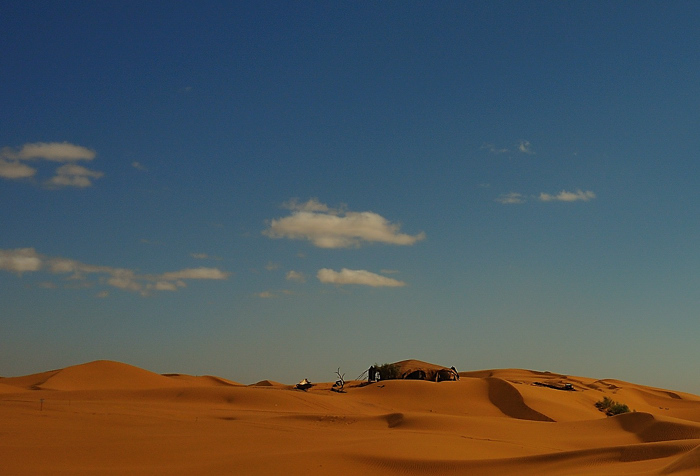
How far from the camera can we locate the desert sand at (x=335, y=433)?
396 inches

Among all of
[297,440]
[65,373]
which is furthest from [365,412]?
[65,373]

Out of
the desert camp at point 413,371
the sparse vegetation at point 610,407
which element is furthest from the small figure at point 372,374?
the sparse vegetation at point 610,407

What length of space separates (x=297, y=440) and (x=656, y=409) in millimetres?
22979

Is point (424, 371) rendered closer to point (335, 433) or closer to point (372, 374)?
point (372, 374)

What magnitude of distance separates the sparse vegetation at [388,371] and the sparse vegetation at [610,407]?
9.57 m

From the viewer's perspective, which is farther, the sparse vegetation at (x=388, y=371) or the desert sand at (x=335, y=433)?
the sparse vegetation at (x=388, y=371)

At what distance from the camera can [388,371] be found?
3400cm

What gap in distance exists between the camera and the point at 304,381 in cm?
3206

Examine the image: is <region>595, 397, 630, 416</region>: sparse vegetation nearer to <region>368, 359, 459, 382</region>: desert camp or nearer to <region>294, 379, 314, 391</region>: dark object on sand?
<region>368, 359, 459, 382</region>: desert camp

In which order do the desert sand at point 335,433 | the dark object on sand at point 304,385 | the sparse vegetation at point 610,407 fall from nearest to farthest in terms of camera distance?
the desert sand at point 335,433 → the sparse vegetation at point 610,407 → the dark object on sand at point 304,385

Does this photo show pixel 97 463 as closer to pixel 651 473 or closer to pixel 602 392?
pixel 651 473

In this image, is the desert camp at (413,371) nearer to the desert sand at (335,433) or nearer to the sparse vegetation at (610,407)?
the desert sand at (335,433)

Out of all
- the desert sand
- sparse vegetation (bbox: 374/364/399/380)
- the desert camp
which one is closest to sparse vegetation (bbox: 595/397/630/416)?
the desert sand

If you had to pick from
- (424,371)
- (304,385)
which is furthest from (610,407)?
(304,385)
